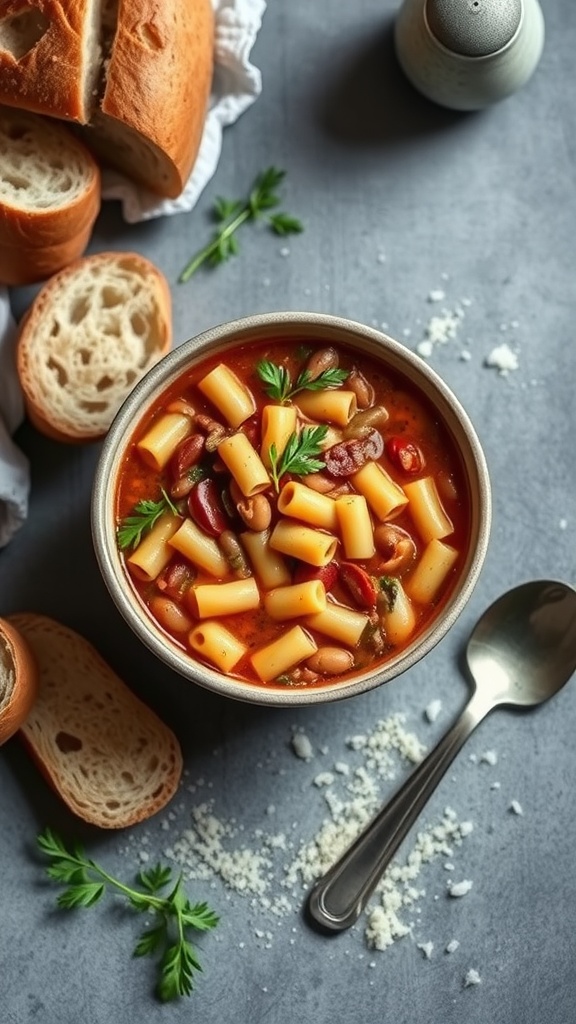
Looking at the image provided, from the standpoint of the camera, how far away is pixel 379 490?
2.89 meters

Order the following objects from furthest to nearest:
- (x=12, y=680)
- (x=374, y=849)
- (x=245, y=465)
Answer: (x=374, y=849), (x=12, y=680), (x=245, y=465)

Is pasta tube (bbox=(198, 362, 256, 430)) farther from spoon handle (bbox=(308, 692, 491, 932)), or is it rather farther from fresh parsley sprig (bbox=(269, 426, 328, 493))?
spoon handle (bbox=(308, 692, 491, 932))

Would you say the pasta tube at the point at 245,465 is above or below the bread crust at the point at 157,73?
below

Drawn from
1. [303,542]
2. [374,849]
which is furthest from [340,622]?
[374,849]

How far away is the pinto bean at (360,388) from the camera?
2.97m

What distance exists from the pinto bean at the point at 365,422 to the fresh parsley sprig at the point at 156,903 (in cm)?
132

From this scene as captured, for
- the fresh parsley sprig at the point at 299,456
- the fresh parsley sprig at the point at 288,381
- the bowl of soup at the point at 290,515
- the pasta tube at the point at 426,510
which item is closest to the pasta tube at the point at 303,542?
the bowl of soup at the point at 290,515

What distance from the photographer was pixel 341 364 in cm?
300

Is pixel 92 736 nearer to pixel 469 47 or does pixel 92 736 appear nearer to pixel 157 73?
pixel 157 73

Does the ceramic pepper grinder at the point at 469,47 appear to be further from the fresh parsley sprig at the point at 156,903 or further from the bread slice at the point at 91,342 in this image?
the fresh parsley sprig at the point at 156,903

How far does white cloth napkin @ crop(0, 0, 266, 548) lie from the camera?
3.32 m

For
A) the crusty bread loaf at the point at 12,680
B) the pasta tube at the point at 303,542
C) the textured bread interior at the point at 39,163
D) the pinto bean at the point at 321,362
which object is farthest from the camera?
the textured bread interior at the point at 39,163

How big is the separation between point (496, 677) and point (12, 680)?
133cm

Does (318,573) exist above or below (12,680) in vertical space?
above
